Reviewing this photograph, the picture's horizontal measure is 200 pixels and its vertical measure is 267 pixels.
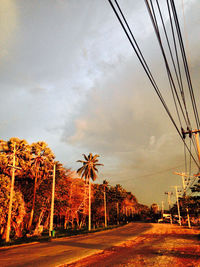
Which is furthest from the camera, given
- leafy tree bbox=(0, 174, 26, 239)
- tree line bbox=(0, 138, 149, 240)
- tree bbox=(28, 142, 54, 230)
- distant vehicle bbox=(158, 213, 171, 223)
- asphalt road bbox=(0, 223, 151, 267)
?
distant vehicle bbox=(158, 213, 171, 223)

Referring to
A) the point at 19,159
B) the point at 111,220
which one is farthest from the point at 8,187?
the point at 111,220

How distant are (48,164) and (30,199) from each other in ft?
22.5

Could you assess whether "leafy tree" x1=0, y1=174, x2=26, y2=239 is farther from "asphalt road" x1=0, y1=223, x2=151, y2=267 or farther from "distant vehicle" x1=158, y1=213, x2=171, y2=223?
"distant vehicle" x1=158, y1=213, x2=171, y2=223

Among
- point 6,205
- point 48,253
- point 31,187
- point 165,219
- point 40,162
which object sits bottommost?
point 165,219

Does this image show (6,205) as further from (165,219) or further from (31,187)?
(165,219)

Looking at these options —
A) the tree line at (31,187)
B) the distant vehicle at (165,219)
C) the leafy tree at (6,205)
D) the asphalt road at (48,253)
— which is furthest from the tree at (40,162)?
the distant vehicle at (165,219)

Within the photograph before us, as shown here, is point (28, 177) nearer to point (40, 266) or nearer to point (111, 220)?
point (40, 266)

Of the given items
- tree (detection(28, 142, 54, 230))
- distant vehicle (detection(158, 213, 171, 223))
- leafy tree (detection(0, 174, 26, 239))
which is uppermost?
tree (detection(28, 142, 54, 230))

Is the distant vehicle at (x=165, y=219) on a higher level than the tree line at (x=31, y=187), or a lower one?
lower

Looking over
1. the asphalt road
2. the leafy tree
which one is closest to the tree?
the leafy tree

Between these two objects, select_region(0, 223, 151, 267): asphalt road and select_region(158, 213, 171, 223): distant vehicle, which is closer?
select_region(0, 223, 151, 267): asphalt road

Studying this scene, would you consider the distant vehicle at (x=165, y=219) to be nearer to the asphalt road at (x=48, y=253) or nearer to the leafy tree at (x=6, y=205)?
the leafy tree at (x=6, y=205)

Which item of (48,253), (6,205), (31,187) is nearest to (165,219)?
(31,187)

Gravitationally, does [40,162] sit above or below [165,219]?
above
